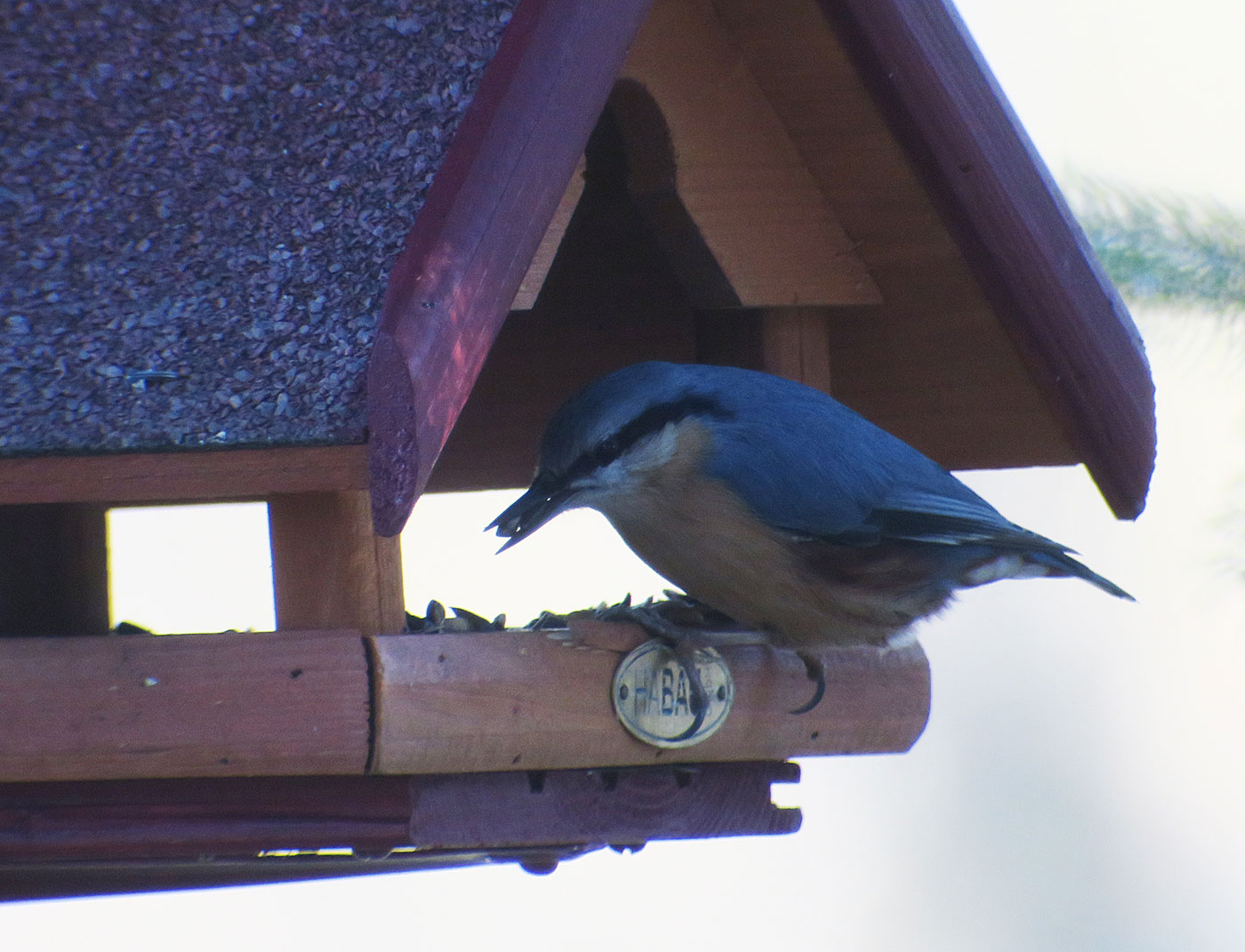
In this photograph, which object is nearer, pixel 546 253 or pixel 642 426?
pixel 546 253

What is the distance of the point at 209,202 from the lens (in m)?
1.61

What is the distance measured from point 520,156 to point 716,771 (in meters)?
0.84

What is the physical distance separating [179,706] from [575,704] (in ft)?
1.40

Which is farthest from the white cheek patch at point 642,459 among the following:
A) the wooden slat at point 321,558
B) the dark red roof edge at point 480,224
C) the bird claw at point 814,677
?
the dark red roof edge at point 480,224

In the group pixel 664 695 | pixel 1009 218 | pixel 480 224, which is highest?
pixel 1009 218

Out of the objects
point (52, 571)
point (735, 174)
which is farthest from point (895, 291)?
point (52, 571)

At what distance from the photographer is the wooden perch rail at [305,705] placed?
1621 mm

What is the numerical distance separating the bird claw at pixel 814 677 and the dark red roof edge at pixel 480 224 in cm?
72

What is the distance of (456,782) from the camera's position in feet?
5.98

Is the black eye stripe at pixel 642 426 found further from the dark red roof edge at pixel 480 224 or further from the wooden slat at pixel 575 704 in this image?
the dark red roof edge at pixel 480 224

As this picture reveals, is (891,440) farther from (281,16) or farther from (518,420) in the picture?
(281,16)

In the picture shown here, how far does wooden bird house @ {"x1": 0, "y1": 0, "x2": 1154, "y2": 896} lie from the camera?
1.49m

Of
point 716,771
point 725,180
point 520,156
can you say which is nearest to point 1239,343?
point 725,180

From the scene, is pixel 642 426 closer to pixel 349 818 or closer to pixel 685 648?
pixel 685 648
